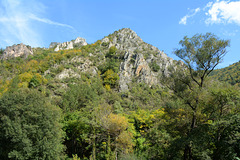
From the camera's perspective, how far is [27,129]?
592 inches

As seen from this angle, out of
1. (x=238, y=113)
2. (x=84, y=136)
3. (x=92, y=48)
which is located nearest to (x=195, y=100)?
(x=238, y=113)

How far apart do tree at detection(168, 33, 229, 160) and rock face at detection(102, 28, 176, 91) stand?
33598 millimetres

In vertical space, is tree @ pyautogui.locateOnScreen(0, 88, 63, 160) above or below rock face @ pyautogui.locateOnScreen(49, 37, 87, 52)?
below

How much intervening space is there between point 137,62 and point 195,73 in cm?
4763

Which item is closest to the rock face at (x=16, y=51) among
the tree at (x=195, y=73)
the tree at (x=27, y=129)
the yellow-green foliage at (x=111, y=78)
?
the yellow-green foliage at (x=111, y=78)

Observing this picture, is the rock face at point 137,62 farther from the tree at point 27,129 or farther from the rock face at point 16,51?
the rock face at point 16,51

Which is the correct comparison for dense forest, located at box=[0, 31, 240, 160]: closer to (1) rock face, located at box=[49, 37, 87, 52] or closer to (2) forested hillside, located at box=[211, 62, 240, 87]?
(2) forested hillside, located at box=[211, 62, 240, 87]

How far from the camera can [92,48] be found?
70.7 meters

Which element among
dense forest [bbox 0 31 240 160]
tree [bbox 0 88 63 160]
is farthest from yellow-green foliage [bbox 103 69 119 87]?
tree [bbox 0 88 63 160]

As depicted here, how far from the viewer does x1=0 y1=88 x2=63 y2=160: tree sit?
14.5 meters

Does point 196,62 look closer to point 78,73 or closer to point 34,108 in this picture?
point 34,108

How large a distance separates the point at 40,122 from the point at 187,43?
15953 mm

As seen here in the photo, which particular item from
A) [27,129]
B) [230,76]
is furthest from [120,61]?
[27,129]

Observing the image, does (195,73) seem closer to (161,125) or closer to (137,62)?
(161,125)
